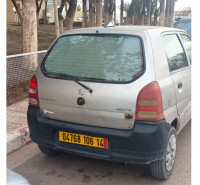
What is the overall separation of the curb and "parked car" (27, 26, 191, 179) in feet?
2.64

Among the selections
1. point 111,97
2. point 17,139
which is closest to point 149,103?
point 111,97

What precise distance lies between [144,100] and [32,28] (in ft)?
16.8

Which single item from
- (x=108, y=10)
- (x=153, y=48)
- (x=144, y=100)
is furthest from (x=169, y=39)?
(x=108, y=10)

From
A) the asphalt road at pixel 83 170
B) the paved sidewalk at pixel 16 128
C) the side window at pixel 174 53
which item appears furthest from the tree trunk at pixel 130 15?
the asphalt road at pixel 83 170

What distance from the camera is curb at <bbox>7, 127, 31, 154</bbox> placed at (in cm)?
407

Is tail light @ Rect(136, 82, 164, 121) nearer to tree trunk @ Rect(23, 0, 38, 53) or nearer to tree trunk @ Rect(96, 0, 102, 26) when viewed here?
tree trunk @ Rect(23, 0, 38, 53)

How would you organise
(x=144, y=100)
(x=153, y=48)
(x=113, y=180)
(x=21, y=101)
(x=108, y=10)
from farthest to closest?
(x=108, y=10), (x=21, y=101), (x=113, y=180), (x=153, y=48), (x=144, y=100)

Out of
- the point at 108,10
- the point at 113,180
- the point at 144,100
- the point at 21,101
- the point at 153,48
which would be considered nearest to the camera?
the point at 144,100

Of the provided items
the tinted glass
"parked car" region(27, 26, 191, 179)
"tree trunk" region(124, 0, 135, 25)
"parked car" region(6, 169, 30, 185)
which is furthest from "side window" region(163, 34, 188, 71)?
"tree trunk" region(124, 0, 135, 25)

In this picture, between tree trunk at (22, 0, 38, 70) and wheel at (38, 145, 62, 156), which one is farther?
tree trunk at (22, 0, 38, 70)

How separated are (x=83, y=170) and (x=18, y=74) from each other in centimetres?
313

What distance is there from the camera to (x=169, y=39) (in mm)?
3635

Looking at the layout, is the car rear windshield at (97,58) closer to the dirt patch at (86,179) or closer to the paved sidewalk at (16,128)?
the dirt patch at (86,179)
